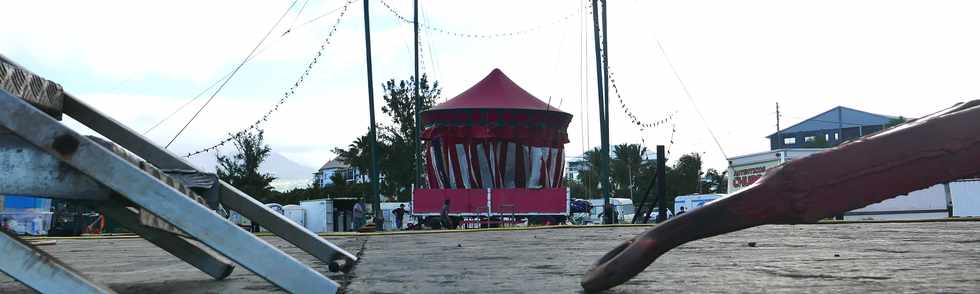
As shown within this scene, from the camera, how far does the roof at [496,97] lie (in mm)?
26016

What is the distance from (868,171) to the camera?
190cm

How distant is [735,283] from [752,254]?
189 centimetres

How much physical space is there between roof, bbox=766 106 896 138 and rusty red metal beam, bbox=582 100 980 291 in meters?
93.5

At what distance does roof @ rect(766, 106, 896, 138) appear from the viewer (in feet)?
294

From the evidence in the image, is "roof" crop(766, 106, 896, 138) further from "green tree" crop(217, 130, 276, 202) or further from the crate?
the crate

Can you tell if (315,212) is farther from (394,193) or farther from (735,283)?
(735,283)

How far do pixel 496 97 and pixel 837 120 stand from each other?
247ft

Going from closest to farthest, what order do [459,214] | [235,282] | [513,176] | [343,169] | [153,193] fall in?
[153,193] < [235,282] < [459,214] < [513,176] < [343,169]

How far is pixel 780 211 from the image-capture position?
201cm

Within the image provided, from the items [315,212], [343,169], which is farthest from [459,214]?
[343,169]

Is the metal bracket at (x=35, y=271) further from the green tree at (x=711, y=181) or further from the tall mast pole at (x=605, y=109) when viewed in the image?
the green tree at (x=711, y=181)

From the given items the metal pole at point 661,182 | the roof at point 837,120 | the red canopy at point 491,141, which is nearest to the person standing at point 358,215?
the red canopy at point 491,141

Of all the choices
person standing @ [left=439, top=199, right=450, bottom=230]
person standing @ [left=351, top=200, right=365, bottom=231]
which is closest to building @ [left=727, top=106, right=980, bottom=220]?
person standing @ [left=439, top=199, right=450, bottom=230]

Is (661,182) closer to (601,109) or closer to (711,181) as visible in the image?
(601,109)
